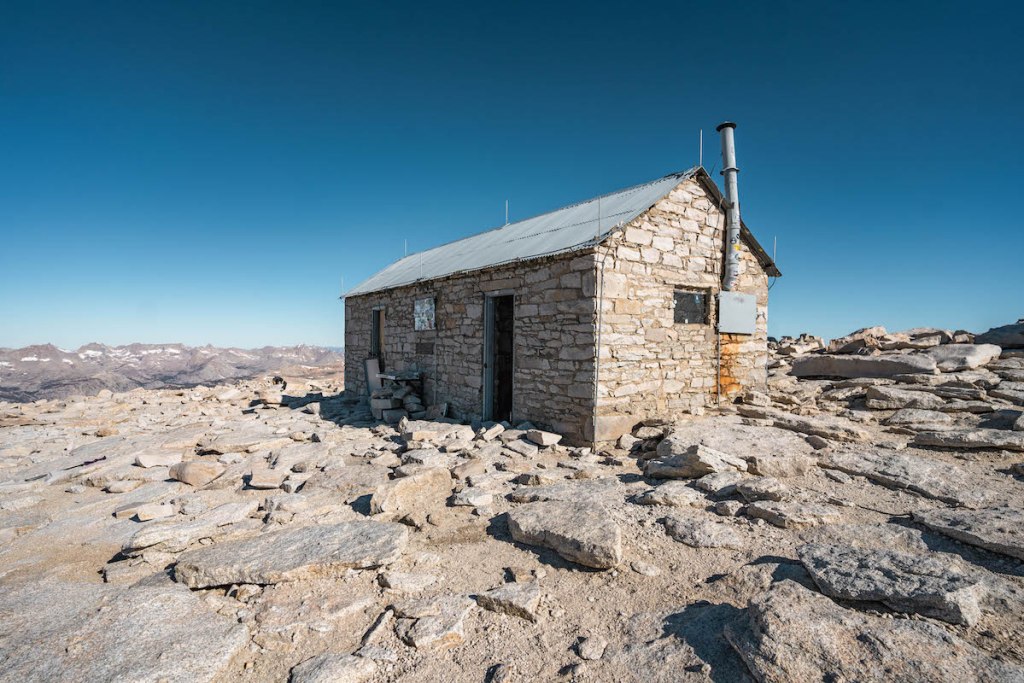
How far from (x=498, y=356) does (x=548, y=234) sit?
276cm

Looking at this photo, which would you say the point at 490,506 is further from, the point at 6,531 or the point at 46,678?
the point at 6,531

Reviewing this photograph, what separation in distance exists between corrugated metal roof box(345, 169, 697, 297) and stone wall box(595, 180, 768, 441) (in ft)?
1.10

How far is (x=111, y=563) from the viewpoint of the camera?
14.2 feet

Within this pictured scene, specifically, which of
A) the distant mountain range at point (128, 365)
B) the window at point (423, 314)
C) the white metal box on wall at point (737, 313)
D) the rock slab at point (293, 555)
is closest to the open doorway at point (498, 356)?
the window at point (423, 314)

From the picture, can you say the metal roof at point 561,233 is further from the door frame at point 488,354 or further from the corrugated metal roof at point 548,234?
the door frame at point 488,354

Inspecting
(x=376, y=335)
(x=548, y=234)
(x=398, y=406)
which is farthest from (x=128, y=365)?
(x=548, y=234)

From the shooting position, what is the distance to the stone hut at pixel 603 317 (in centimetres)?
764

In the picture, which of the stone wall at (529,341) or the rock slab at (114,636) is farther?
the stone wall at (529,341)

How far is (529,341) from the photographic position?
859 centimetres

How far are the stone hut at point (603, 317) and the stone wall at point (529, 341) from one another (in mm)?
24

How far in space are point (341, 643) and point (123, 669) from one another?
4.03ft

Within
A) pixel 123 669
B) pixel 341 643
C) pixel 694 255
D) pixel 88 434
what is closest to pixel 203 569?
pixel 123 669

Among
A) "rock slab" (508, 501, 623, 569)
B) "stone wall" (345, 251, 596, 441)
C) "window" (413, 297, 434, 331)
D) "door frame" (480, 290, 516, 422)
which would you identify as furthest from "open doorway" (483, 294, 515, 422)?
"rock slab" (508, 501, 623, 569)

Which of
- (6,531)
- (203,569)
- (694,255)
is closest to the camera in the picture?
(203,569)
